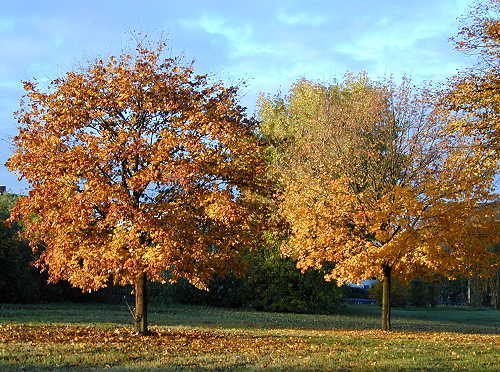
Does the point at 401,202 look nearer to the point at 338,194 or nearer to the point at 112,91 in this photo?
the point at 338,194

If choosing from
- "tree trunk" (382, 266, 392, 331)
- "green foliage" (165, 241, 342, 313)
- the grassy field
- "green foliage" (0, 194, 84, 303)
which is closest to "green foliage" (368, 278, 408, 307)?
"green foliage" (165, 241, 342, 313)

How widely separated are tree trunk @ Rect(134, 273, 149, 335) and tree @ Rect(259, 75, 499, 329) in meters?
6.68

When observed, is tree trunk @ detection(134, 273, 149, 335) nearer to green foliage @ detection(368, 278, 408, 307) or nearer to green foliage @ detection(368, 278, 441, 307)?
green foliage @ detection(368, 278, 408, 307)

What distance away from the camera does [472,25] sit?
19578mm

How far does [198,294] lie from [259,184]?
22.7 metres

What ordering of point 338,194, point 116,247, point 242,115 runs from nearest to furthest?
point 116,247 < point 242,115 < point 338,194

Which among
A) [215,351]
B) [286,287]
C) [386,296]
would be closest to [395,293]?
[286,287]

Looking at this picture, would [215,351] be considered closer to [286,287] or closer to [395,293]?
[286,287]

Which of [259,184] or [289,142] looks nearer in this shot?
[259,184]

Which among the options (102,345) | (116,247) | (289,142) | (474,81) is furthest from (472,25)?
(289,142)

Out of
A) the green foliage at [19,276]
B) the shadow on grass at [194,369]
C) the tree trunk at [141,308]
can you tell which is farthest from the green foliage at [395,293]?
the shadow on grass at [194,369]

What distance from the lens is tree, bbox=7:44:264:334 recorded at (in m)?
15.7

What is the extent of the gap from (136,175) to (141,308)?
4126 millimetres

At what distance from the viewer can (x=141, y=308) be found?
17.7 m
